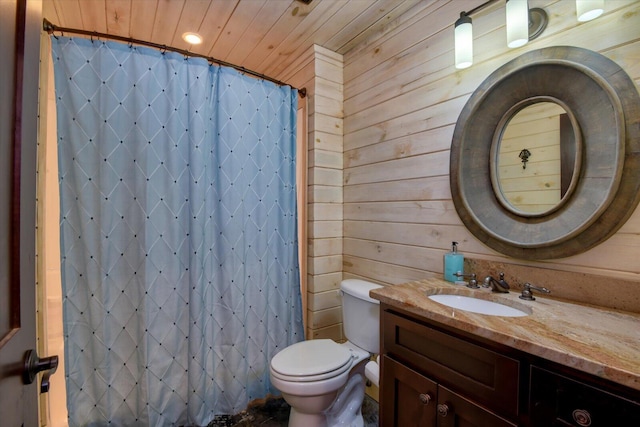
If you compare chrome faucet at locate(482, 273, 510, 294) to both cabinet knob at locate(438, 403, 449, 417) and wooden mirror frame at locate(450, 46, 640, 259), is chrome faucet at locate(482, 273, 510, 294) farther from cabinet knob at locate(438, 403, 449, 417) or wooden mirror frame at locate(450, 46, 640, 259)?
cabinet knob at locate(438, 403, 449, 417)

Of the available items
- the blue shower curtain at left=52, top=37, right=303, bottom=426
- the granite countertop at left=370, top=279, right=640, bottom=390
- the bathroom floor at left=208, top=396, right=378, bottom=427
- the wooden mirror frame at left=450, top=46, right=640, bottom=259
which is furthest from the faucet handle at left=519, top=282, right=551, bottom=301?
the blue shower curtain at left=52, top=37, right=303, bottom=426

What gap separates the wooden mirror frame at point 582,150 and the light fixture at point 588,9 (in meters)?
0.11

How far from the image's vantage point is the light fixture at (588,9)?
3.14ft

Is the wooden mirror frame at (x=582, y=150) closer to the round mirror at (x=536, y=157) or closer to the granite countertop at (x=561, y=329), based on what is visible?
the round mirror at (x=536, y=157)

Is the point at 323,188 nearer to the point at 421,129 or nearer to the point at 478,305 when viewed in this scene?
the point at 421,129

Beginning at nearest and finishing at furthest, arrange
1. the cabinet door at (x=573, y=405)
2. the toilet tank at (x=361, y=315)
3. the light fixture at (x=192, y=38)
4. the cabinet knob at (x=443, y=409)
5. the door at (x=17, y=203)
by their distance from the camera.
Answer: the door at (x=17, y=203), the cabinet door at (x=573, y=405), the cabinet knob at (x=443, y=409), the toilet tank at (x=361, y=315), the light fixture at (x=192, y=38)

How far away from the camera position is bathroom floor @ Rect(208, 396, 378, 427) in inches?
65.9

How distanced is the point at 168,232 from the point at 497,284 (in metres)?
1.57

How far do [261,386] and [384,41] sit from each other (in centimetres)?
228

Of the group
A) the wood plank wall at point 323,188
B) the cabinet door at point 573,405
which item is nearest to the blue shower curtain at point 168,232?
the wood plank wall at point 323,188

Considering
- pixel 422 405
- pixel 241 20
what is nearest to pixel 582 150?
pixel 422 405

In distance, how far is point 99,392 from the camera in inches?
56.2

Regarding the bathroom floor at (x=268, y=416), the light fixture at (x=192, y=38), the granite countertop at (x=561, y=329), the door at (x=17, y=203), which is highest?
the light fixture at (x=192, y=38)

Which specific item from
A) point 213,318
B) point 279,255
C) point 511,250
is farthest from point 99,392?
point 511,250
